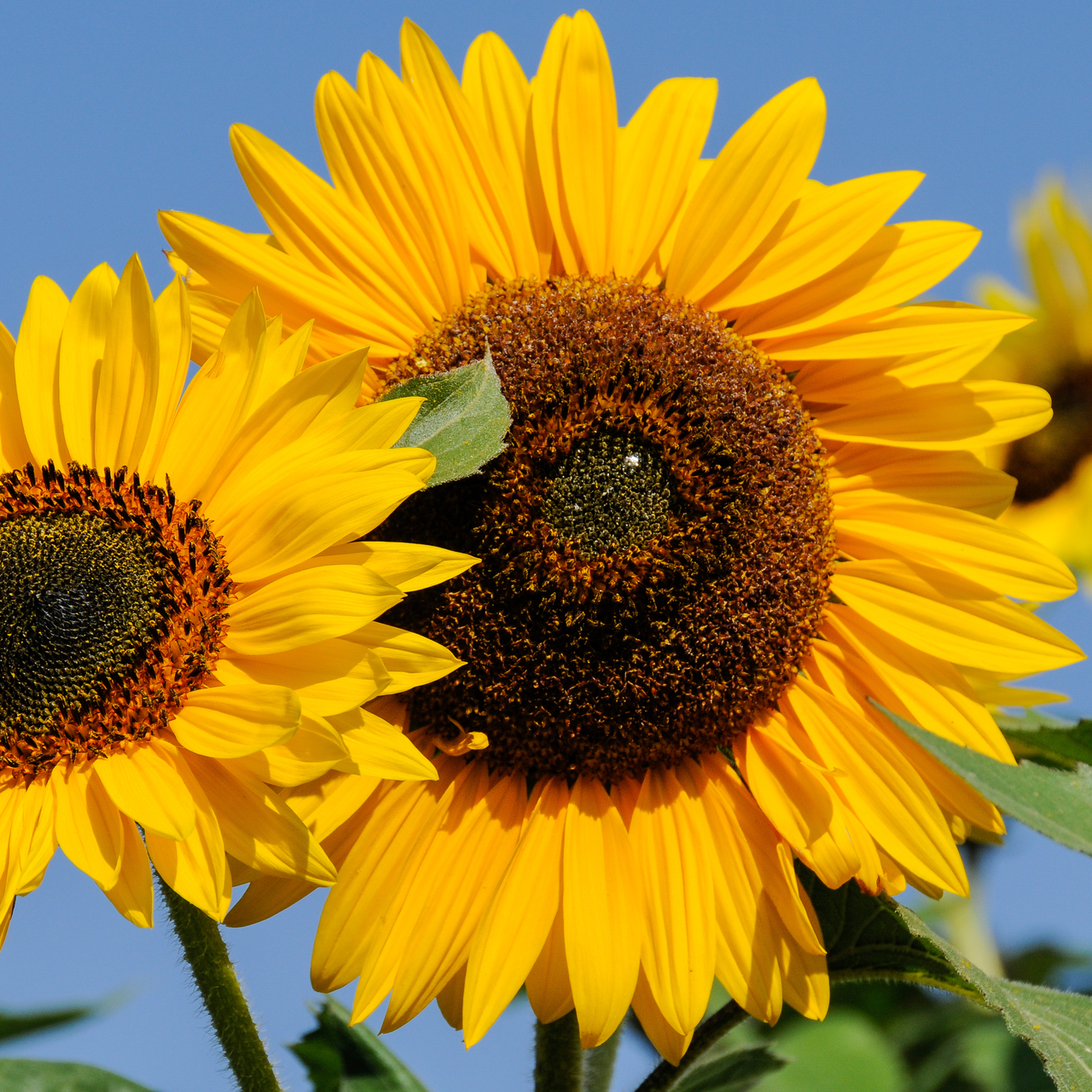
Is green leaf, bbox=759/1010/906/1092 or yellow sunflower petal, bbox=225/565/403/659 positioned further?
green leaf, bbox=759/1010/906/1092

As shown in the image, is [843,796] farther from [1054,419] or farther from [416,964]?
[1054,419]

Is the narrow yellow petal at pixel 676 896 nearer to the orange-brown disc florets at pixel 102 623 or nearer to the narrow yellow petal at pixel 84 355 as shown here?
the orange-brown disc florets at pixel 102 623

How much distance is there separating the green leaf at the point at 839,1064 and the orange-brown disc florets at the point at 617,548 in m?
1.90

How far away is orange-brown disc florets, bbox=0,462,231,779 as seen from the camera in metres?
1.87

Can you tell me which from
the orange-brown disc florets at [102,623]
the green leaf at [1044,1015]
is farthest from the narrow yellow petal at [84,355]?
the green leaf at [1044,1015]

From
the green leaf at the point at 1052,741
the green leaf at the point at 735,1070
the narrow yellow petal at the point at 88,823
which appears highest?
the narrow yellow petal at the point at 88,823

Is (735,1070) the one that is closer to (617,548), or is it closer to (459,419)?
(617,548)

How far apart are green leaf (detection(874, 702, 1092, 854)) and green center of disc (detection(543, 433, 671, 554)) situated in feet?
1.80

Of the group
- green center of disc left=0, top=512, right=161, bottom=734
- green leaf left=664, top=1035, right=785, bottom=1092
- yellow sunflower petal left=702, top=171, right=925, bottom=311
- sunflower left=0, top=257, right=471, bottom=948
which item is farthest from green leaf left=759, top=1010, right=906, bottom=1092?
green center of disc left=0, top=512, right=161, bottom=734

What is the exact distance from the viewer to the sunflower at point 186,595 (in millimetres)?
1774

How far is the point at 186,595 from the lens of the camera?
192cm

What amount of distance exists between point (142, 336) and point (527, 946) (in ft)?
3.61

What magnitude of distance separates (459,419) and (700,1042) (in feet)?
→ 3.79

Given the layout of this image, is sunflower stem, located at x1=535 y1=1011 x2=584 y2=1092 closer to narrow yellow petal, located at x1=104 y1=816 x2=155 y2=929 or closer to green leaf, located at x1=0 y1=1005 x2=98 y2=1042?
narrow yellow petal, located at x1=104 y1=816 x2=155 y2=929
